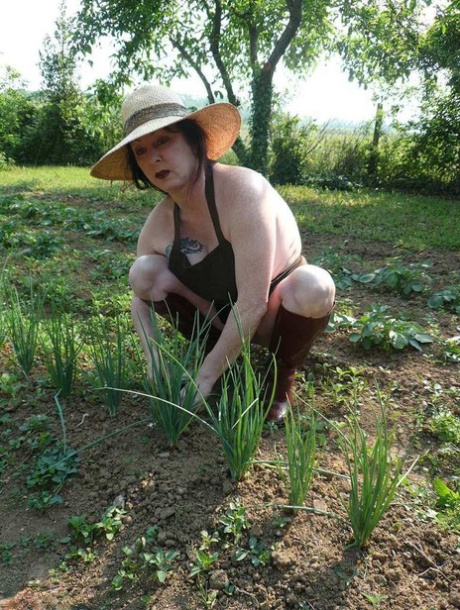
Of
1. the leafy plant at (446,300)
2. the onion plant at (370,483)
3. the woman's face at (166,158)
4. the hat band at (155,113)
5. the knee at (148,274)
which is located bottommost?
the leafy plant at (446,300)

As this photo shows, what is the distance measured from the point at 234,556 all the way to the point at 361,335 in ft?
5.22

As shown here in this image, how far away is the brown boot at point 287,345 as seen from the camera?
223 centimetres

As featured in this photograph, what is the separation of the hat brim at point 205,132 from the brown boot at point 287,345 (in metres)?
0.71

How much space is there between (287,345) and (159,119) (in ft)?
3.16

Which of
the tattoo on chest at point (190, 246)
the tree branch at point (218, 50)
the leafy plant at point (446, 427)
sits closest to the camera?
the leafy plant at point (446, 427)

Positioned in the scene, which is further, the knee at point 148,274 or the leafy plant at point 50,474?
the knee at point 148,274

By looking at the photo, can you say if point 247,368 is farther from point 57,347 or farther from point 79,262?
point 79,262

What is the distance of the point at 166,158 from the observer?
208cm

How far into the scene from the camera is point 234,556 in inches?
64.6

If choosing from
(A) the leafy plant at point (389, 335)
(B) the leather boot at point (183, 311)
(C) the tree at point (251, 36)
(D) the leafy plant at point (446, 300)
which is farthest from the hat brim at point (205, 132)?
(C) the tree at point (251, 36)

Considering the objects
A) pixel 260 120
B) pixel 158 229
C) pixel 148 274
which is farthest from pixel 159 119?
pixel 260 120

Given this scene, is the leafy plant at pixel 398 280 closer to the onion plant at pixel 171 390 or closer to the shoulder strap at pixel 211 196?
the shoulder strap at pixel 211 196

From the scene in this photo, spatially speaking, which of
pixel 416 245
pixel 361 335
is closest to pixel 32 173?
pixel 416 245

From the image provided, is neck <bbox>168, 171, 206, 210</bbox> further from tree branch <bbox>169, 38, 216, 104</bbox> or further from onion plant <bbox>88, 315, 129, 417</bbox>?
tree branch <bbox>169, 38, 216, 104</bbox>
